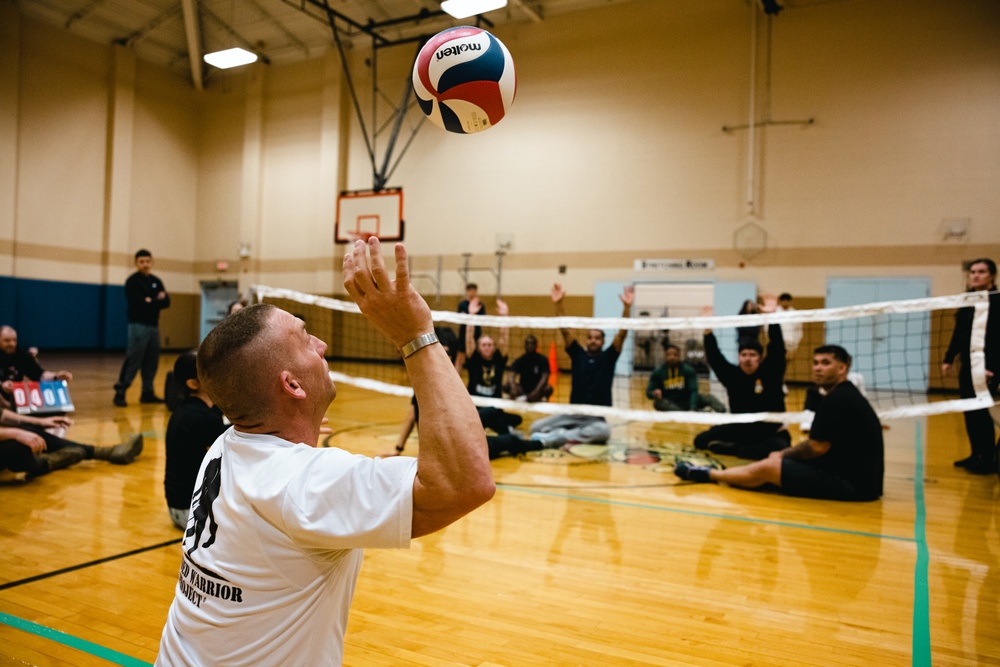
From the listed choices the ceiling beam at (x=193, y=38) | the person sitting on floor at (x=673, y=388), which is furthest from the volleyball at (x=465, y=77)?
the ceiling beam at (x=193, y=38)

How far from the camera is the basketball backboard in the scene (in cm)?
1611

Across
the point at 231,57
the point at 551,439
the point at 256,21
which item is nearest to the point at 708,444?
the point at 551,439

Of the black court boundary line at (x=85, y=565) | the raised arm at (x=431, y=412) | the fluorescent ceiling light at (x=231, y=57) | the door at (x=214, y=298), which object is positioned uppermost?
the fluorescent ceiling light at (x=231, y=57)

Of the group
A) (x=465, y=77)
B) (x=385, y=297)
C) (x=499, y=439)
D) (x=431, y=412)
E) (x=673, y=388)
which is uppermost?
(x=465, y=77)

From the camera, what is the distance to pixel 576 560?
3.94m

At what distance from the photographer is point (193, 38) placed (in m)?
17.9

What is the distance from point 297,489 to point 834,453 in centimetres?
513

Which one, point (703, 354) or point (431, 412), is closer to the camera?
point (431, 412)

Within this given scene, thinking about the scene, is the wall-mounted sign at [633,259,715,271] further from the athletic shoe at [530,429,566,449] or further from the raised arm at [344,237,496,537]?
→ the raised arm at [344,237,496,537]

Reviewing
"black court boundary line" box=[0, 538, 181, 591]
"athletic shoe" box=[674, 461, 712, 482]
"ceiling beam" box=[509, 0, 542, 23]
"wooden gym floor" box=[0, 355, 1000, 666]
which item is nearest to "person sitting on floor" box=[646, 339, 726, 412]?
"athletic shoe" box=[674, 461, 712, 482]

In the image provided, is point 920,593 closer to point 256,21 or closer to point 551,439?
point 551,439

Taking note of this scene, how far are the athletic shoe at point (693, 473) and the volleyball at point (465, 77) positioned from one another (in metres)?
3.70

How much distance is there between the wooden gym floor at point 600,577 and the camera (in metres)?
2.86

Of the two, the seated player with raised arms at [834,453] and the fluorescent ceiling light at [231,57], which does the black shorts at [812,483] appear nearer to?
the seated player with raised arms at [834,453]
